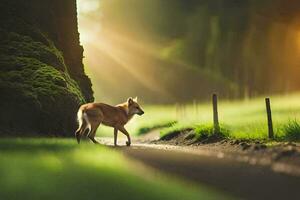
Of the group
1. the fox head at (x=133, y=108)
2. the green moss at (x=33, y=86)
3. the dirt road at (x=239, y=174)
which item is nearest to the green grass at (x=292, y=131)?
the dirt road at (x=239, y=174)

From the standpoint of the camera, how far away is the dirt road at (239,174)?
7070mm

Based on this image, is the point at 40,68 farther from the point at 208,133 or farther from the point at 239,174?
the point at 239,174

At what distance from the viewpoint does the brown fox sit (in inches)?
653

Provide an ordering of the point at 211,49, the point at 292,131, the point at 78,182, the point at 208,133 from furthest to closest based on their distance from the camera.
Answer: the point at 211,49 < the point at 208,133 < the point at 292,131 < the point at 78,182

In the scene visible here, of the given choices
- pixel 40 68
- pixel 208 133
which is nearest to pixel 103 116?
pixel 40 68

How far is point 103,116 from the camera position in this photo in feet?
58.1

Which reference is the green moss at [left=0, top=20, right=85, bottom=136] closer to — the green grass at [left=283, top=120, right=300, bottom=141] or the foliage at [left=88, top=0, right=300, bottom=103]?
the green grass at [left=283, top=120, right=300, bottom=141]

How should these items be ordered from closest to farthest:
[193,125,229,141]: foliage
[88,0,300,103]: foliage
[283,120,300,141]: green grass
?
1. [283,120,300,141]: green grass
2. [193,125,229,141]: foliage
3. [88,0,300,103]: foliage

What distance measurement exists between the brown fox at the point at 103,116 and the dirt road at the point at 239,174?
5303 millimetres

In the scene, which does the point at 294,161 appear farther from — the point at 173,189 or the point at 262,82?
the point at 262,82

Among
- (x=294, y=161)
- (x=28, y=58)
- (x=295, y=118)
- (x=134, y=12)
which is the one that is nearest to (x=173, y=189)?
(x=294, y=161)

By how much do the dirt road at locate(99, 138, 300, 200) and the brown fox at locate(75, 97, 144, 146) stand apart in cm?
530

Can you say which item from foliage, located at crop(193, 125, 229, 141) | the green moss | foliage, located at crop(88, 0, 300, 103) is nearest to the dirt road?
the green moss

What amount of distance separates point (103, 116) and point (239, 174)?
944 cm
